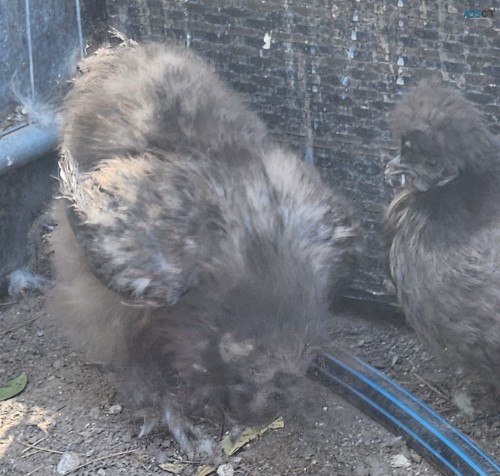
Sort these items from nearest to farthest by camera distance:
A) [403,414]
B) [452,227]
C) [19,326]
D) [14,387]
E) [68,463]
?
[452,227] → [68,463] → [403,414] → [14,387] → [19,326]

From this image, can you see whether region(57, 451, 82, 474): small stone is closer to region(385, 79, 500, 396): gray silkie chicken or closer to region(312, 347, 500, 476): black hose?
region(312, 347, 500, 476): black hose

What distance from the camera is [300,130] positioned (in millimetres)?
4453

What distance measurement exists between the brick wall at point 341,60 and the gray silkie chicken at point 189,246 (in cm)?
40

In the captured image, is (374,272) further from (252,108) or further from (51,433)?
(51,433)

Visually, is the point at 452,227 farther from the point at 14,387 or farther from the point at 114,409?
the point at 14,387

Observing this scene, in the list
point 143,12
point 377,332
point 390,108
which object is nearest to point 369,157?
point 390,108

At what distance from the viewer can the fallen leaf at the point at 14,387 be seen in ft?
13.7

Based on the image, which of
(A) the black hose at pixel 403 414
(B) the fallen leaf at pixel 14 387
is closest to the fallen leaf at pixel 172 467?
(A) the black hose at pixel 403 414

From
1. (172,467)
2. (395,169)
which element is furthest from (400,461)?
(395,169)

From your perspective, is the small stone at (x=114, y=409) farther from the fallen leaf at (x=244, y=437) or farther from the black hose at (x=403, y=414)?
the black hose at (x=403, y=414)

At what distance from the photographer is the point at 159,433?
12.8ft

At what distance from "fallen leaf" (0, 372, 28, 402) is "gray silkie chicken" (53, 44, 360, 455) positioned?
0.40 meters

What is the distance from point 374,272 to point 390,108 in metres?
0.81

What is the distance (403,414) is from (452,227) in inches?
32.2
